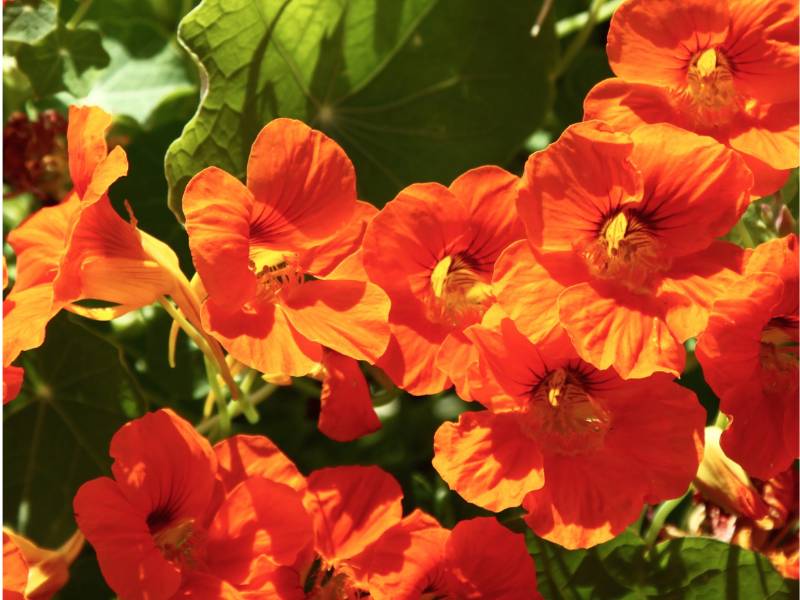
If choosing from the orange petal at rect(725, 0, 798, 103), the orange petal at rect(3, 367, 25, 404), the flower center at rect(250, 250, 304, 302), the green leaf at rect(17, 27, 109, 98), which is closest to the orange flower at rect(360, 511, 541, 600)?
the flower center at rect(250, 250, 304, 302)

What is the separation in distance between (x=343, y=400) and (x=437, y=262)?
0.48 ft

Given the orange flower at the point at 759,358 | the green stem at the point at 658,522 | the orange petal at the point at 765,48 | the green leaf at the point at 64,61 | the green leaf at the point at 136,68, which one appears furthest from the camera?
the green leaf at the point at 136,68

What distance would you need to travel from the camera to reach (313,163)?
883mm

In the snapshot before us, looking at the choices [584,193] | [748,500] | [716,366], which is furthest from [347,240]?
[748,500]

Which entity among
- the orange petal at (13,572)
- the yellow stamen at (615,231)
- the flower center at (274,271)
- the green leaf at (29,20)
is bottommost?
the orange petal at (13,572)

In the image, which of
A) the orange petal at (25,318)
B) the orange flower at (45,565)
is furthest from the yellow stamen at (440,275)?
the orange flower at (45,565)

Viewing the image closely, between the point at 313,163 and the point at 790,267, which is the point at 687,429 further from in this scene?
the point at 313,163

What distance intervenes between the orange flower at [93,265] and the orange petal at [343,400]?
0.13 m

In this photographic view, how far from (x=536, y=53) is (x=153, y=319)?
0.52 m

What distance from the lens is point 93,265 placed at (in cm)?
90

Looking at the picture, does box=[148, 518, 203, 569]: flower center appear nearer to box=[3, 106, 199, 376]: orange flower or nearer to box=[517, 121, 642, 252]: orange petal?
box=[3, 106, 199, 376]: orange flower

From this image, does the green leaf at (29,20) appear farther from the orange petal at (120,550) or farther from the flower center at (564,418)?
the flower center at (564,418)

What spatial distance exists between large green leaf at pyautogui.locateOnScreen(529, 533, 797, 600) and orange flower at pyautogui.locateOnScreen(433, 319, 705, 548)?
0.47 feet

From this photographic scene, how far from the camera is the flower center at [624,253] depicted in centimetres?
87
